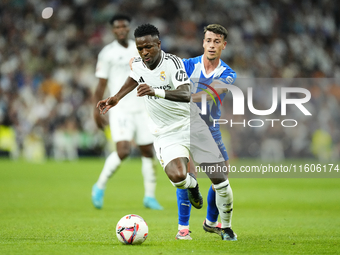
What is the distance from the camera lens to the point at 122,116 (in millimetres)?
9219

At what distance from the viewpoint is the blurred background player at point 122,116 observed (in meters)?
9.02

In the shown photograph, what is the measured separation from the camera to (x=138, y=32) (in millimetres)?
5652

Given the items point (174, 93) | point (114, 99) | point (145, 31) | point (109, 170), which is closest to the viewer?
point (174, 93)

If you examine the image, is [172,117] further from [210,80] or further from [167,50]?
[167,50]

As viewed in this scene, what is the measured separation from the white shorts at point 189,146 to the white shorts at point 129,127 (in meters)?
3.14

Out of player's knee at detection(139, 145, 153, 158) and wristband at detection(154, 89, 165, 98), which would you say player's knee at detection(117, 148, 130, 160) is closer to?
player's knee at detection(139, 145, 153, 158)

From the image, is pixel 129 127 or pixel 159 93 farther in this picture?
pixel 129 127

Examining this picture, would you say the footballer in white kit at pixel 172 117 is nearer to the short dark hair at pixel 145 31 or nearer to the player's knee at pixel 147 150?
the short dark hair at pixel 145 31

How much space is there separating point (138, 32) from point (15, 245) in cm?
259

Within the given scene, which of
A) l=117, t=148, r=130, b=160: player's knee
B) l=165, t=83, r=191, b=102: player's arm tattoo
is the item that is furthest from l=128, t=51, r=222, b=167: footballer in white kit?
l=117, t=148, r=130, b=160: player's knee

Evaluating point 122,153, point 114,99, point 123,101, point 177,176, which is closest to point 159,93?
point 114,99

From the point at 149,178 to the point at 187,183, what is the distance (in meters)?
3.55

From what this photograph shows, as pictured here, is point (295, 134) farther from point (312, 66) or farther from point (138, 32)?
point (138, 32)

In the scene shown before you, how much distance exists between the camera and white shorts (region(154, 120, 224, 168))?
5.79 m
